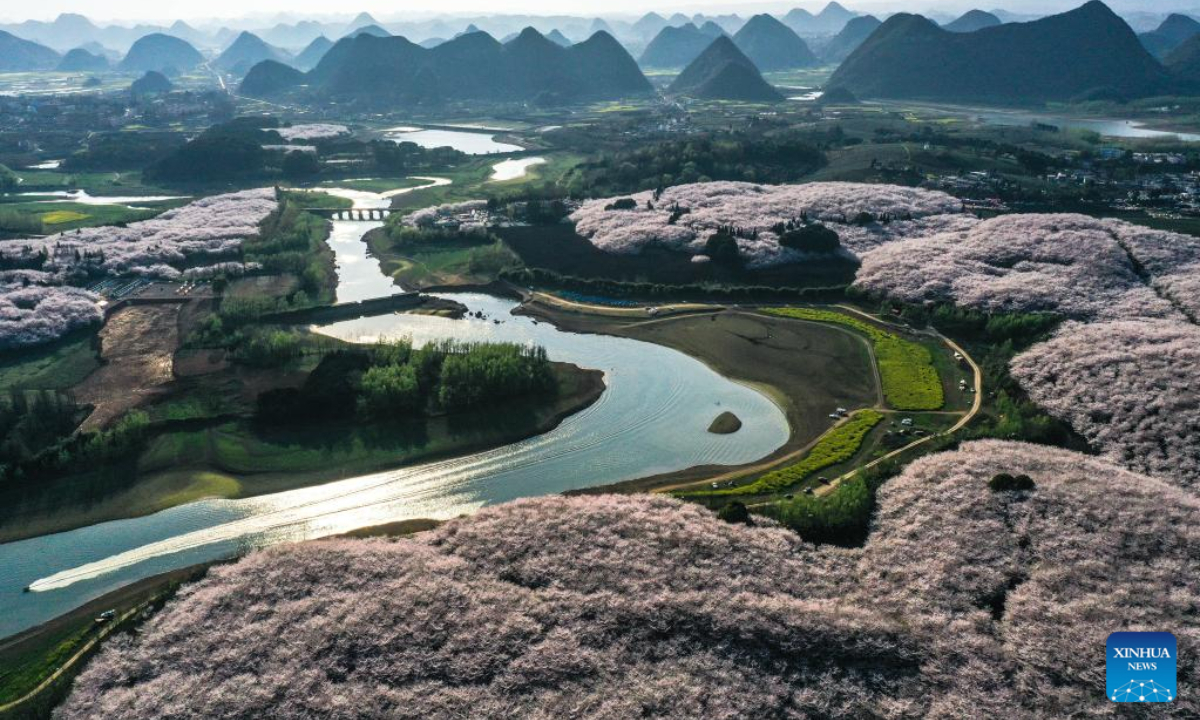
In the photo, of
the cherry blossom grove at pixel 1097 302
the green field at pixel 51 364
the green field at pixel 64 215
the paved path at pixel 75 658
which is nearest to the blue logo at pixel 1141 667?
the cherry blossom grove at pixel 1097 302

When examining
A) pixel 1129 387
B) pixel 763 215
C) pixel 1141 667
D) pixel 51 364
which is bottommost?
pixel 1141 667

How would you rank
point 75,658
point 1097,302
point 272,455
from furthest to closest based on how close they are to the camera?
point 1097,302 < point 272,455 < point 75,658

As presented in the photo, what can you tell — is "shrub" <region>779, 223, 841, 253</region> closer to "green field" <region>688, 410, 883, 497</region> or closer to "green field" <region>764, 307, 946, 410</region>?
"green field" <region>764, 307, 946, 410</region>

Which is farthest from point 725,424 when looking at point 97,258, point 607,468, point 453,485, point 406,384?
point 97,258

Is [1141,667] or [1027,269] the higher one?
[1027,269]

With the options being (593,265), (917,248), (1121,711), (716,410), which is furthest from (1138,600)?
(593,265)

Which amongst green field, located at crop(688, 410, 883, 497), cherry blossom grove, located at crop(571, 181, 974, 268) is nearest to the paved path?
green field, located at crop(688, 410, 883, 497)

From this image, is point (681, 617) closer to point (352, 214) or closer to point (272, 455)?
point (272, 455)
